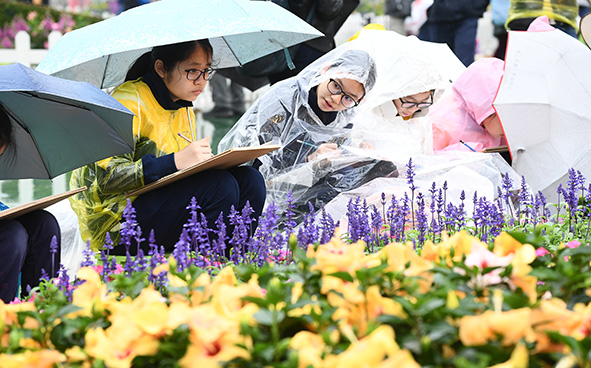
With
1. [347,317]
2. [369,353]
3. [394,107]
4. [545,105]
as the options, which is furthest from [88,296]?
[545,105]

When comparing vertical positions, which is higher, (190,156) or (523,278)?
(523,278)

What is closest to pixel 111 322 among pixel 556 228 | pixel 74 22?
pixel 556 228

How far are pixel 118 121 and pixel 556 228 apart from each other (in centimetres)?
159

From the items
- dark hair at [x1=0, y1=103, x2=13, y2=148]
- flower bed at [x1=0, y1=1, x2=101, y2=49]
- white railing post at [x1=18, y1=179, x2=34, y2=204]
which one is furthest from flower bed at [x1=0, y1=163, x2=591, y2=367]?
flower bed at [x1=0, y1=1, x2=101, y2=49]

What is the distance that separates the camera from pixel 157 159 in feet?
9.40

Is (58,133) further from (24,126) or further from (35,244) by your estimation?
(35,244)

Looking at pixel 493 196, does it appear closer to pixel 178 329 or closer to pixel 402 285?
pixel 402 285

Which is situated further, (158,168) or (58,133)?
(158,168)

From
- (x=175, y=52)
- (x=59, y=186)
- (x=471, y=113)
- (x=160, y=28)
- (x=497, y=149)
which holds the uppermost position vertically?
(x=160, y=28)

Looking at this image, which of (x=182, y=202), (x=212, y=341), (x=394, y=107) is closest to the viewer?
(x=212, y=341)

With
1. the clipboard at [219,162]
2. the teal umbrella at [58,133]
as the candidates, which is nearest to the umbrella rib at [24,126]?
the teal umbrella at [58,133]

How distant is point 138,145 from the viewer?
3.01 metres

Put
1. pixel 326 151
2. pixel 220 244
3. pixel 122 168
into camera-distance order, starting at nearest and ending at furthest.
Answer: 1. pixel 220 244
2. pixel 122 168
3. pixel 326 151

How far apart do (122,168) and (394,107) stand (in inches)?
64.7
